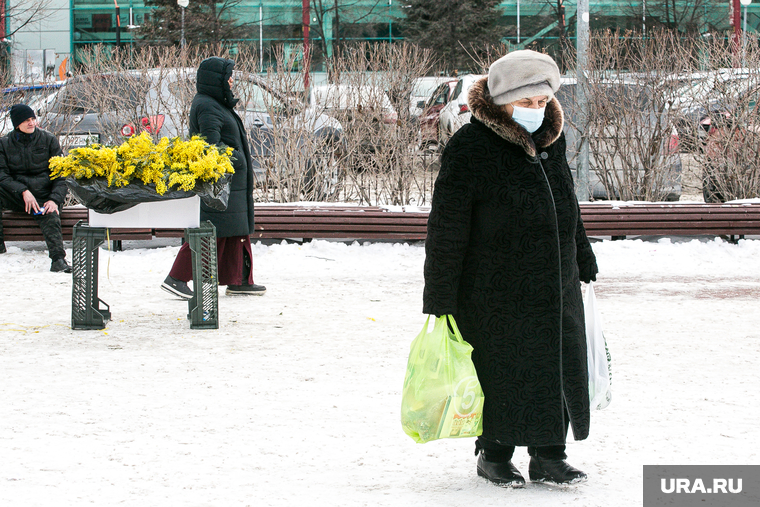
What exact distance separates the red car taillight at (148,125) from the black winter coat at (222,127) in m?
4.33

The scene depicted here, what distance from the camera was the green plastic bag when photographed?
3258 mm

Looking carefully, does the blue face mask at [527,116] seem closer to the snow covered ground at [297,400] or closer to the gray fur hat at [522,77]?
the gray fur hat at [522,77]

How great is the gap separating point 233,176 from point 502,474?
428cm

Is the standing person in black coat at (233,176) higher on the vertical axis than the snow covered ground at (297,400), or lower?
higher

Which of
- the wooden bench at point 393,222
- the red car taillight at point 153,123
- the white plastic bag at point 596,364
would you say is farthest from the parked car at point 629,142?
the white plastic bag at point 596,364

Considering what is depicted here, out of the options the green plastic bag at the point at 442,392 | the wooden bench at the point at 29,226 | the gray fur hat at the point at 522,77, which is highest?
the gray fur hat at the point at 522,77

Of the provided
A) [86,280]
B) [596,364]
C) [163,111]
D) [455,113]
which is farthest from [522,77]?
[455,113]

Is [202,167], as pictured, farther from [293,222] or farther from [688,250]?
[688,250]

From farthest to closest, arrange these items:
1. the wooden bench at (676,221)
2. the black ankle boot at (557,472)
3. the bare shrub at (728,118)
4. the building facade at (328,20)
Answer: the building facade at (328,20), the bare shrub at (728,118), the wooden bench at (676,221), the black ankle boot at (557,472)

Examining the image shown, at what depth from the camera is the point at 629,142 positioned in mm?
11516

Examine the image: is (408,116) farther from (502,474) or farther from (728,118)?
(502,474)

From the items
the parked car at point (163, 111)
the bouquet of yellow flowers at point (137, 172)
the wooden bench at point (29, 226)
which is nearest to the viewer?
the bouquet of yellow flowers at point (137, 172)

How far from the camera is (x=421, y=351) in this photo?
10.9 feet

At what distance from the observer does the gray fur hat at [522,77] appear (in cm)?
333
